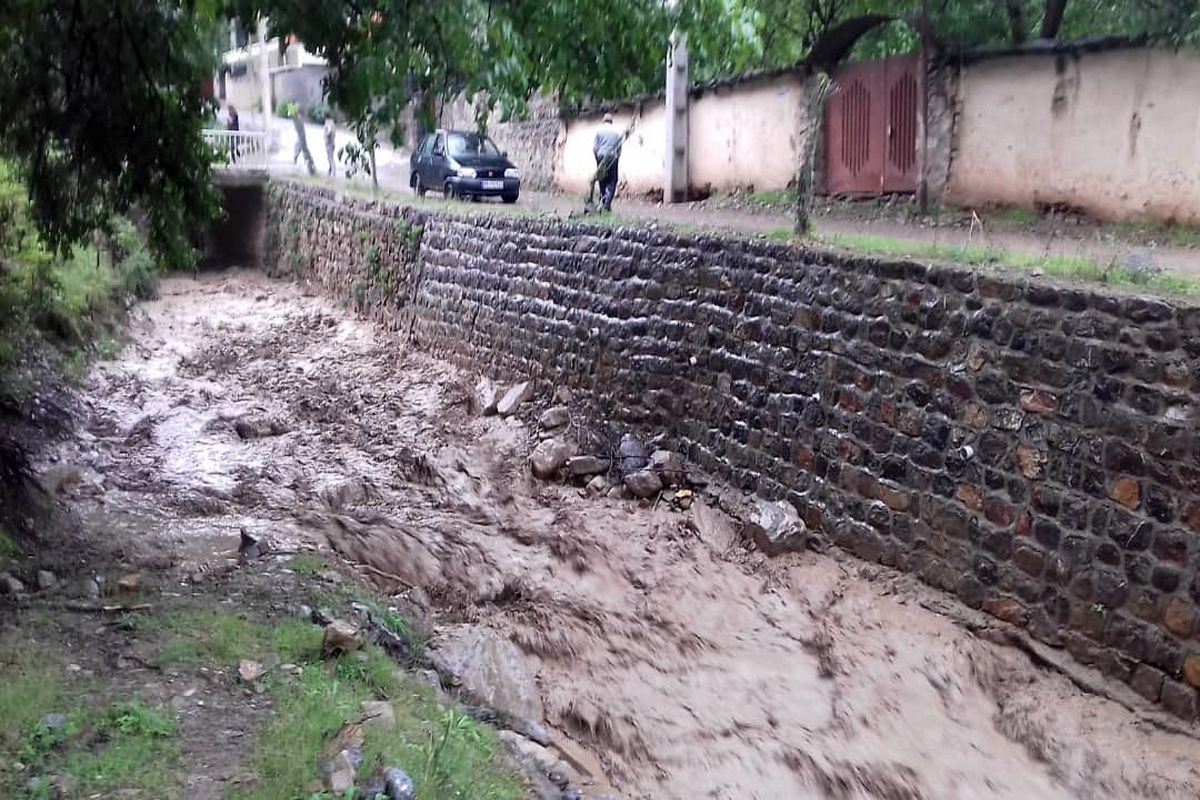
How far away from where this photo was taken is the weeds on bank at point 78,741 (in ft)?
12.6

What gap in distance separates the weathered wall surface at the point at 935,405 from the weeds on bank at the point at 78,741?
4.83 m

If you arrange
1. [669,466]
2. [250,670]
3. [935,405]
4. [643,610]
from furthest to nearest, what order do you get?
1. [669,466]
2. [643,610]
3. [935,405]
4. [250,670]

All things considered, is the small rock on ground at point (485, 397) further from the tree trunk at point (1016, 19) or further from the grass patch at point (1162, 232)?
the tree trunk at point (1016, 19)

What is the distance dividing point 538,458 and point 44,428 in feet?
15.2

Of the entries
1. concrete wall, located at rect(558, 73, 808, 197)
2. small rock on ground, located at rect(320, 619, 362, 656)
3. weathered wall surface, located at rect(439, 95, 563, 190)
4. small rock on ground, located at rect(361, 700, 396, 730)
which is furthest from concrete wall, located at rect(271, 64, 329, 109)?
small rock on ground, located at rect(361, 700, 396, 730)

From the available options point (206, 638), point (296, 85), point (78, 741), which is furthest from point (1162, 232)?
point (296, 85)

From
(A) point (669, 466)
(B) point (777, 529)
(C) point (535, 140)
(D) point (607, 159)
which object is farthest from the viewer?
(C) point (535, 140)

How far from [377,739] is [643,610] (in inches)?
134

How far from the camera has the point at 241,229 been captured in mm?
22500

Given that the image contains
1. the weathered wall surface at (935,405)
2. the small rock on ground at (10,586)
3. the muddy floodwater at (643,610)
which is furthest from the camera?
the small rock on ground at (10,586)

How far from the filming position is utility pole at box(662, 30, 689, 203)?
16.8 meters

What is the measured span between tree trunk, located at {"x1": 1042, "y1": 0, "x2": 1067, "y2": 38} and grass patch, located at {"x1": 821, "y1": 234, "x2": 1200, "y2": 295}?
7395 millimetres

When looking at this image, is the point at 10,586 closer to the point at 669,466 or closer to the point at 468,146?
the point at 669,466

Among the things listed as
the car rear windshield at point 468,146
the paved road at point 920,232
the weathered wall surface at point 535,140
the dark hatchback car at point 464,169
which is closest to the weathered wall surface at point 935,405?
the paved road at point 920,232
